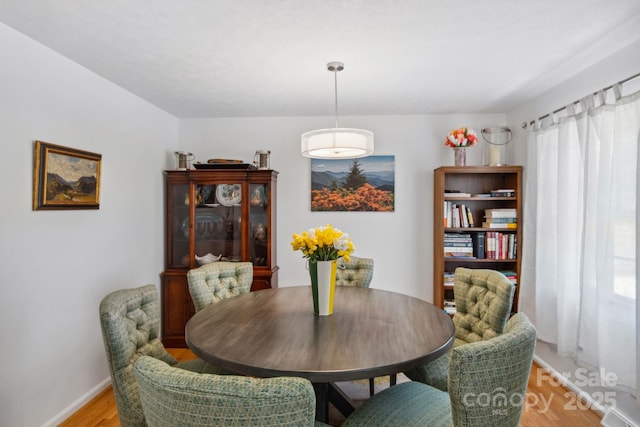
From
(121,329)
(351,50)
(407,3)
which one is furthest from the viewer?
(351,50)

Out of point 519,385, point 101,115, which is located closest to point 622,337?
point 519,385

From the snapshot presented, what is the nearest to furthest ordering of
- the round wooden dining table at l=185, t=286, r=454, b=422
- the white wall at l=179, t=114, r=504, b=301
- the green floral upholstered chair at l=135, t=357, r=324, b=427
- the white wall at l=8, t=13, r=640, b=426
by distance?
1. the green floral upholstered chair at l=135, t=357, r=324, b=427
2. the round wooden dining table at l=185, t=286, r=454, b=422
3. the white wall at l=8, t=13, r=640, b=426
4. the white wall at l=179, t=114, r=504, b=301

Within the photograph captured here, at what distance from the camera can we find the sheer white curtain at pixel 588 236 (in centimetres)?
216

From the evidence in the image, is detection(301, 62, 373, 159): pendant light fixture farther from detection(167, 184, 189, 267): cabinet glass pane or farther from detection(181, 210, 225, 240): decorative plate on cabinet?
detection(167, 184, 189, 267): cabinet glass pane

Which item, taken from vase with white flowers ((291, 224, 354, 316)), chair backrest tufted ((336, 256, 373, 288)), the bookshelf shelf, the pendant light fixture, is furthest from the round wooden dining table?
the bookshelf shelf

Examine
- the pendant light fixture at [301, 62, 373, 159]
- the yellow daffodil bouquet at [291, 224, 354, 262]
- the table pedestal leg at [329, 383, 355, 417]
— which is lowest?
the table pedestal leg at [329, 383, 355, 417]

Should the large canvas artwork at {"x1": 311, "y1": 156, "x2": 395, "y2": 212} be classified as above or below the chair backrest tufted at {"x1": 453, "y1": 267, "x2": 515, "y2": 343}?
above

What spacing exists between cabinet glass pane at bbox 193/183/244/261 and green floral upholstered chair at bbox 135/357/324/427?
9.47ft

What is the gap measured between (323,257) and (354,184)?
208 centimetres

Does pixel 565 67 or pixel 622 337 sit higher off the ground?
pixel 565 67

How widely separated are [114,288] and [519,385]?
294 cm

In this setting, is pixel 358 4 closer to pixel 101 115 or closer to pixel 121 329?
pixel 121 329

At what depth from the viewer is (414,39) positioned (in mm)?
2176

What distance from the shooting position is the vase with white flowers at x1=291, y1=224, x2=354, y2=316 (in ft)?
6.58
